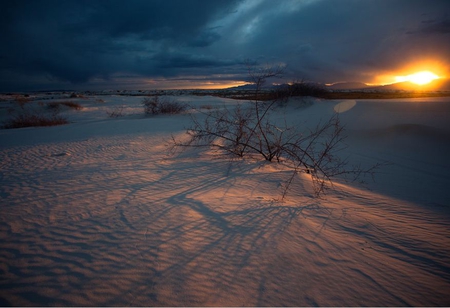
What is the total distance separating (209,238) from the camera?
2570mm

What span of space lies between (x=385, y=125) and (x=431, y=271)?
1205cm

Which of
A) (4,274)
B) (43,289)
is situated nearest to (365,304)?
(43,289)

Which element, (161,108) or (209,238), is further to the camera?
(161,108)

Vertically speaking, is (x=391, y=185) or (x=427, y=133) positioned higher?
(x=427, y=133)

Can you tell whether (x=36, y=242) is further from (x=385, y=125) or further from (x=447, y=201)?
(x=385, y=125)

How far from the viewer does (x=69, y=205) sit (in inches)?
130

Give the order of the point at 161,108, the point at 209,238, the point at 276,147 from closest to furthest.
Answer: the point at 209,238, the point at 276,147, the point at 161,108

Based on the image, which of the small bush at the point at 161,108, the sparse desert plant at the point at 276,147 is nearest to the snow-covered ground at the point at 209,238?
the sparse desert plant at the point at 276,147

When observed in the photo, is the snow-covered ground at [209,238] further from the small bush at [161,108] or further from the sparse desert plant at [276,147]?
the small bush at [161,108]

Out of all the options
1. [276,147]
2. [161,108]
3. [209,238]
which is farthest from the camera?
[161,108]

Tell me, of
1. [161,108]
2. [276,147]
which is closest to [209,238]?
[276,147]

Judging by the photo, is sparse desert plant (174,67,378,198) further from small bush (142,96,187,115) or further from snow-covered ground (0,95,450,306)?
small bush (142,96,187,115)

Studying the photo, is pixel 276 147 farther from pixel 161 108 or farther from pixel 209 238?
pixel 161 108

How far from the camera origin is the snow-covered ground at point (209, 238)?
1.89 metres
